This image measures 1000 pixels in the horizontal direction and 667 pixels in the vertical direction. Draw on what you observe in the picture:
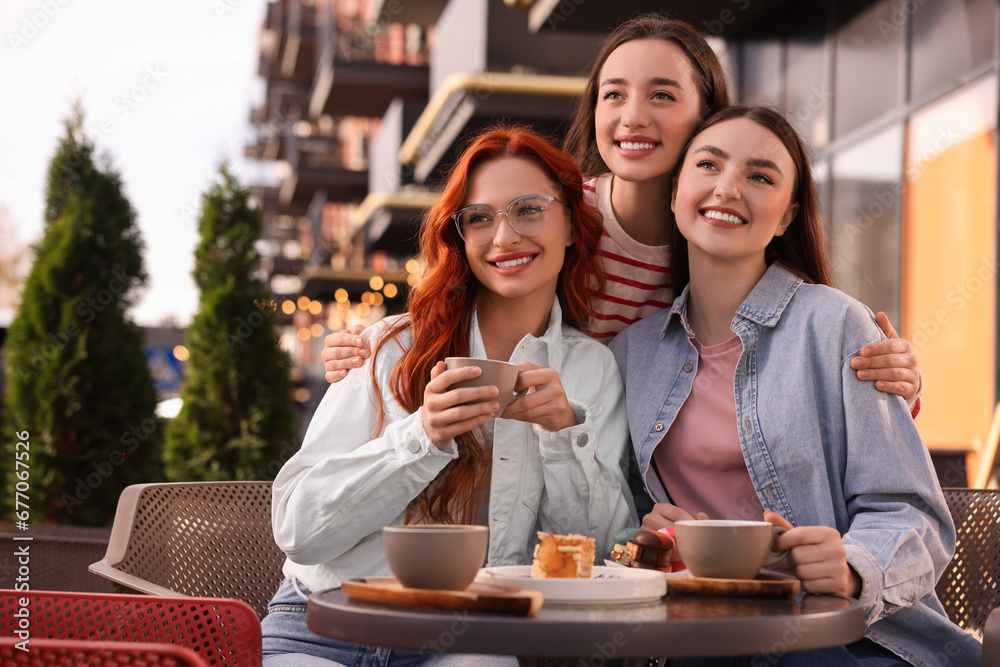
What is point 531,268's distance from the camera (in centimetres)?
238

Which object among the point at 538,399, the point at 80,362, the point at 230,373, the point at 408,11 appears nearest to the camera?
the point at 538,399

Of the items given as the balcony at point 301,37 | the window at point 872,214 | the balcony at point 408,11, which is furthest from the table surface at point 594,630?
the balcony at point 301,37

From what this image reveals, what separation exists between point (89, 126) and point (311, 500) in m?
5.76

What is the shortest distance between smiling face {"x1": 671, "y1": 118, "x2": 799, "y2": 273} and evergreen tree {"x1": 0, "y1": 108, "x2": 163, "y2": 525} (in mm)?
5077

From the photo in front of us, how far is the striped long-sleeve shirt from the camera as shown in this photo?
109 inches

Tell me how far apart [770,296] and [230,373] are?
576cm

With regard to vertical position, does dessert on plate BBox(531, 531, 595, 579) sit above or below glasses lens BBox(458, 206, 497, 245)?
below

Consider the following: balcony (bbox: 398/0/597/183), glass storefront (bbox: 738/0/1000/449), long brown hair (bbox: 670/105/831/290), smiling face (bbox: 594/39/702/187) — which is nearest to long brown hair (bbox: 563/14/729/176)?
smiling face (bbox: 594/39/702/187)

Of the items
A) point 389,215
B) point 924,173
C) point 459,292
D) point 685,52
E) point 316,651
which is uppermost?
point 389,215

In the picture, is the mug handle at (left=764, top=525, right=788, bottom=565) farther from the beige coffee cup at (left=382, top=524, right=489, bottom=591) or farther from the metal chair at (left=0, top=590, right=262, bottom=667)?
the metal chair at (left=0, top=590, right=262, bottom=667)

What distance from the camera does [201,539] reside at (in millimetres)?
2732

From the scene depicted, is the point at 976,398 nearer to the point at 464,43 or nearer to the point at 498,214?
the point at 498,214

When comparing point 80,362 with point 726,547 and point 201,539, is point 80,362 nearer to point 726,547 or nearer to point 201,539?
point 201,539

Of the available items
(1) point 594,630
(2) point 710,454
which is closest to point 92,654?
(1) point 594,630
